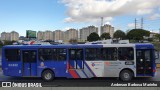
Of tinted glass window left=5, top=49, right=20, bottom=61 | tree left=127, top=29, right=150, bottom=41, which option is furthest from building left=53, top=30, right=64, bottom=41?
tinted glass window left=5, top=49, right=20, bottom=61

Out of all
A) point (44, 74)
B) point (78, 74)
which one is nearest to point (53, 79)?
point (44, 74)

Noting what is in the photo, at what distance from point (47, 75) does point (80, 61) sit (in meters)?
2.43

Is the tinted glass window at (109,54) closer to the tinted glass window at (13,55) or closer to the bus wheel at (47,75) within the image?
the bus wheel at (47,75)

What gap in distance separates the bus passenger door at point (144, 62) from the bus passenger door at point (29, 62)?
690cm

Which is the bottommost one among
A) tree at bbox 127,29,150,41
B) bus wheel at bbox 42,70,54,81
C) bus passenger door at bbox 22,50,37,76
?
bus wheel at bbox 42,70,54,81

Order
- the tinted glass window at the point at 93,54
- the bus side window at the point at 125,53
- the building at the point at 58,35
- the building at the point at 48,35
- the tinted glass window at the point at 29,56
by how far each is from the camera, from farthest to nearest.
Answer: the building at the point at 58,35
the building at the point at 48,35
the tinted glass window at the point at 29,56
the tinted glass window at the point at 93,54
the bus side window at the point at 125,53

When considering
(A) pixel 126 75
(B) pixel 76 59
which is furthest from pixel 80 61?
(A) pixel 126 75

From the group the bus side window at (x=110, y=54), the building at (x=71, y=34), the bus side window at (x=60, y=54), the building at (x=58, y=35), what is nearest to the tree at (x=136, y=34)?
the building at (x=71, y=34)

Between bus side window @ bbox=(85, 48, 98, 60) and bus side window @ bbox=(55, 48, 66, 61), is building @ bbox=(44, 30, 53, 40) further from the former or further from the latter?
bus side window @ bbox=(85, 48, 98, 60)

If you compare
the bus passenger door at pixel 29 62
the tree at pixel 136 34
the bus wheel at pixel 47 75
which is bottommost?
the bus wheel at pixel 47 75

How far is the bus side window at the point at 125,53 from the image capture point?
17.4m

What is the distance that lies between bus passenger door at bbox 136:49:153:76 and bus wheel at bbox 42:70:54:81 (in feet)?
18.9

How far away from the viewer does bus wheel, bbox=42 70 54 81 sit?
17.8m

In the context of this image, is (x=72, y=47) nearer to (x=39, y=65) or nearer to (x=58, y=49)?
(x=58, y=49)
